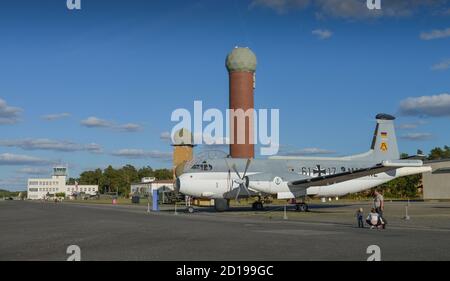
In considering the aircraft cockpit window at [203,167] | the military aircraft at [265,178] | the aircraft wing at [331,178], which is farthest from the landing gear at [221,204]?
A: the aircraft wing at [331,178]

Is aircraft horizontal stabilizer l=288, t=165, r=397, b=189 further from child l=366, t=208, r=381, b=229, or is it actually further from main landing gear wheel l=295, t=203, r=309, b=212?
child l=366, t=208, r=381, b=229

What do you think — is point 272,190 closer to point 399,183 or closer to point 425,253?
point 425,253

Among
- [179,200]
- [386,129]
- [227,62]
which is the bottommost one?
[179,200]

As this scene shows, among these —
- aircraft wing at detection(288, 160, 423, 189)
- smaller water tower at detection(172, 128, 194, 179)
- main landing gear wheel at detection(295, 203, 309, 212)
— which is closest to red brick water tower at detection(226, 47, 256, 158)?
smaller water tower at detection(172, 128, 194, 179)

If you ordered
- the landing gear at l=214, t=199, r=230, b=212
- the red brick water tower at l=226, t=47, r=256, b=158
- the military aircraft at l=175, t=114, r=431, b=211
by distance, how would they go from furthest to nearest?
the red brick water tower at l=226, t=47, r=256, b=158
the landing gear at l=214, t=199, r=230, b=212
the military aircraft at l=175, t=114, r=431, b=211

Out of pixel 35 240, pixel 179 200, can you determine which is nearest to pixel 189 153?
pixel 179 200

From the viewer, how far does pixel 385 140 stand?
5181cm

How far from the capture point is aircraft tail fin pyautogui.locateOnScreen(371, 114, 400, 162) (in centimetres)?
5128

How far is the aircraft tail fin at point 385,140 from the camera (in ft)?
168

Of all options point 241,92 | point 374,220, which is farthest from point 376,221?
point 241,92

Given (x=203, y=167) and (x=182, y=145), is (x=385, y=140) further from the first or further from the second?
(x=182, y=145)
